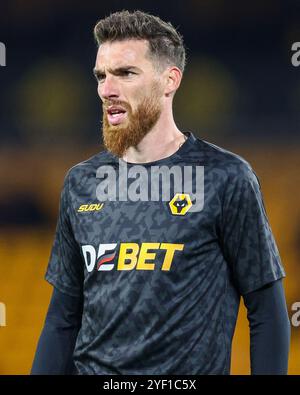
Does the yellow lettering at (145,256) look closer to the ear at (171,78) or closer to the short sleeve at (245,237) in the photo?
the short sleeve at (245,237)

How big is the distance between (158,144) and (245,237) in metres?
0.30

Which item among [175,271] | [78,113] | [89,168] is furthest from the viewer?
[78,113]

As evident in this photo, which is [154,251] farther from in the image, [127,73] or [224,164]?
[127,73]

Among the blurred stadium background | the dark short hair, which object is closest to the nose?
the dark short hair

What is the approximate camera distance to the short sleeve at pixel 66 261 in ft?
5.78

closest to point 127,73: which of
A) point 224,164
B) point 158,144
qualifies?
point 158,144

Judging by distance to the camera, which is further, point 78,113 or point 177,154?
point 78,113

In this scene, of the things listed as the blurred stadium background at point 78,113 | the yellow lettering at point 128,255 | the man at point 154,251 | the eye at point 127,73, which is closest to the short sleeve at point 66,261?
the man at point 154,251

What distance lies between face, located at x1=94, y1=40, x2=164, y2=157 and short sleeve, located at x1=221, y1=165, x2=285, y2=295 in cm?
26

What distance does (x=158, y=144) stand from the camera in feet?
5.62

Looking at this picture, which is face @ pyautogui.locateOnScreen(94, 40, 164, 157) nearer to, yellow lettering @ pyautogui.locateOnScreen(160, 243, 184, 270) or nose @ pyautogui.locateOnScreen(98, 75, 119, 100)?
nose @ pyautogui.locateOnScreen(98, 75, 119, 100)

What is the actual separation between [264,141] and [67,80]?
825 mm

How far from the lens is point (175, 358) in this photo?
1.55m
